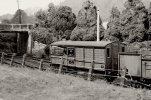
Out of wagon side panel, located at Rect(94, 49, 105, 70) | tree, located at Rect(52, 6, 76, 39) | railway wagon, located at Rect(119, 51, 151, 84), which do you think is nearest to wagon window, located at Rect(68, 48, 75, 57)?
wagon side panel, located at Rect(94, 49, 105, 70)

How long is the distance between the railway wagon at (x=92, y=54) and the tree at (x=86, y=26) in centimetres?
1192

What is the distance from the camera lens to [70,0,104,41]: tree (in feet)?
112

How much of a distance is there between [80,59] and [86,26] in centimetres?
1463

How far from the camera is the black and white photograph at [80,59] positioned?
1258 cm

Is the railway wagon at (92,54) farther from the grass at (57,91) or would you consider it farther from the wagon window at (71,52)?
the grass at (57,91)

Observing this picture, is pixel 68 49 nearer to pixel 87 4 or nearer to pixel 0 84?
pixel 0 84

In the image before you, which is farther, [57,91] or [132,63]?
[132,63]

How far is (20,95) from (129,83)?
739 centimetres

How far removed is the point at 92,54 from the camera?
20562mm

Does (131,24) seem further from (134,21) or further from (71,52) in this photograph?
(71,52)

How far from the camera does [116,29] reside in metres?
31.9

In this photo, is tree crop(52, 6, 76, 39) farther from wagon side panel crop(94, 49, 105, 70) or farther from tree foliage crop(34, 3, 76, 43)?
wagon side panel crop(94, 49, 105, 70)

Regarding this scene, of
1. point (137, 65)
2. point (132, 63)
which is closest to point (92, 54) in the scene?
point (132, 63)

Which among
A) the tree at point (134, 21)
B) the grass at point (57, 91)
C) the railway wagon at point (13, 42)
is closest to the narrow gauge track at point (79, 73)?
the grass at point (57, 91)
